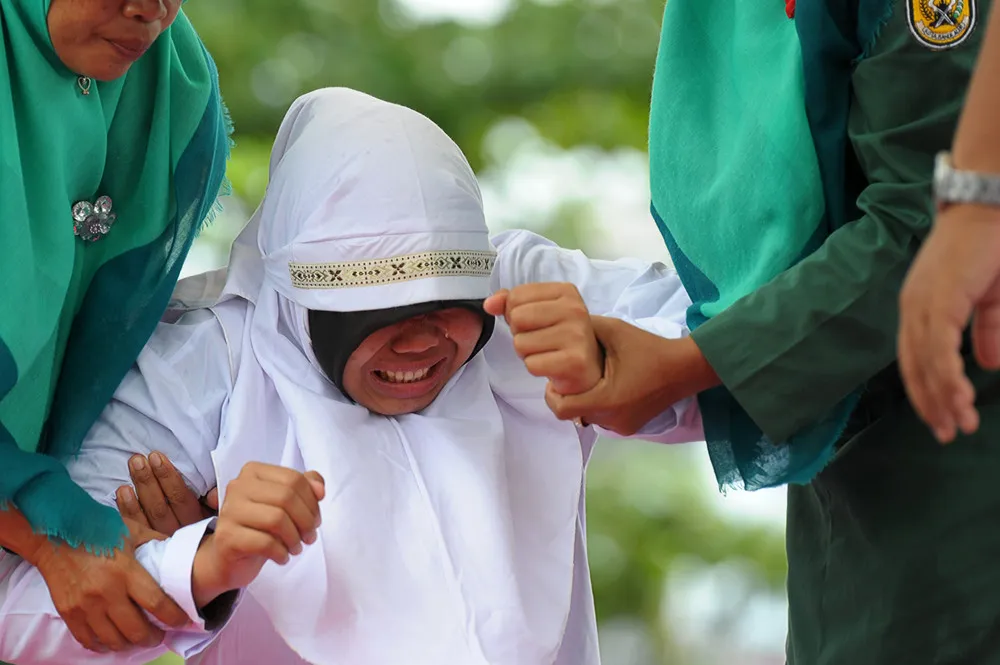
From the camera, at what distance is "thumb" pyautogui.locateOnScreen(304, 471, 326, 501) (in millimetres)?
1283

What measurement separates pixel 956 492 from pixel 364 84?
2.64 m

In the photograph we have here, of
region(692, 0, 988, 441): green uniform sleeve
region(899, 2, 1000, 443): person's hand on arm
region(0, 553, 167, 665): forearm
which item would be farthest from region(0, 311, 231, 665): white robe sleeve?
region(899, 2, 1000, 443): person's hand on arm

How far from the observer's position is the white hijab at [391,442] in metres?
1.45

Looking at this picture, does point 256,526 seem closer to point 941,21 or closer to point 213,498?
point 213,498

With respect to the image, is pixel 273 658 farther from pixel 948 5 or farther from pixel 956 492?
pixel 948 5

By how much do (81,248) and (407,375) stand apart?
0.41 meters

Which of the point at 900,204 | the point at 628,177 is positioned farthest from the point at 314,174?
the point at 628,177

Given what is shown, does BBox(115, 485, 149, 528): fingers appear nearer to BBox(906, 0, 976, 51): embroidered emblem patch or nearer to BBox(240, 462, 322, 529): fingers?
BBox(240, 462, 322, 529): fingers

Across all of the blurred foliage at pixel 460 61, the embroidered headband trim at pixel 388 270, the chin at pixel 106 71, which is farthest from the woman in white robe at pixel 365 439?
the blurred foliage at pixel 460 61

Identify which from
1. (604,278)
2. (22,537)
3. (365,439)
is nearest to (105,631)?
(22,537)

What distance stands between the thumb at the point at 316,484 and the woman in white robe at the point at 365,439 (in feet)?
0.49

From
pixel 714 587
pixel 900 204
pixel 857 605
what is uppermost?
pixel 900 204

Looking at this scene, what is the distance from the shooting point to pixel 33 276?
1296 mm

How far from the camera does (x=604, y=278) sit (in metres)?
1.68
